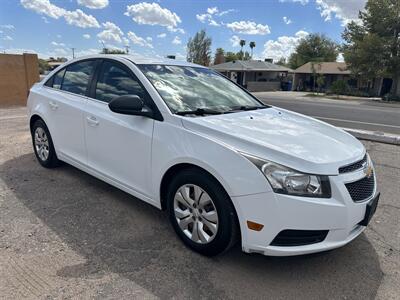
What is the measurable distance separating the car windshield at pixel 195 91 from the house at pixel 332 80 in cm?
3797

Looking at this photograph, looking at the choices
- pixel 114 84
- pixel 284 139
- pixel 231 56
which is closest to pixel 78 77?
pixel 114 84

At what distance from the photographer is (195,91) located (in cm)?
354

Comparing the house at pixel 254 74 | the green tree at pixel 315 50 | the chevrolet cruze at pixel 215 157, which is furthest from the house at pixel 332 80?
the chevrolet cruze at pixel 215 157

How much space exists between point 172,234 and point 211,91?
62.5 inches

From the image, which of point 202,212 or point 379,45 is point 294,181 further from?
point 379,45

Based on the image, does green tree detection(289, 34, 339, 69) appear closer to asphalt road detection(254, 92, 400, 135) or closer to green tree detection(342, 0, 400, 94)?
green tree detection(342, 0, 400, 94)

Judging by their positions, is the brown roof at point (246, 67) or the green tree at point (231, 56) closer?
the brown roof at point (246, 67)

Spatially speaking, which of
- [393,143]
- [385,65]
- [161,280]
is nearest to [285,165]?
[161,280]

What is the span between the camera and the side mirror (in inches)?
120

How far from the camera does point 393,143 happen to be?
6973 millimetres

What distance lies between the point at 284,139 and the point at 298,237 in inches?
30.9

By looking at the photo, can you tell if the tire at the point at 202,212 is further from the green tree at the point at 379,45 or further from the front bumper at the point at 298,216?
the green tree at the point at 379,45

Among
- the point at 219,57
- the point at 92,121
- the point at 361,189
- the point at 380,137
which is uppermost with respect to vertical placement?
the point at 219,57

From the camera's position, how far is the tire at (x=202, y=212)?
2611 millimetres
